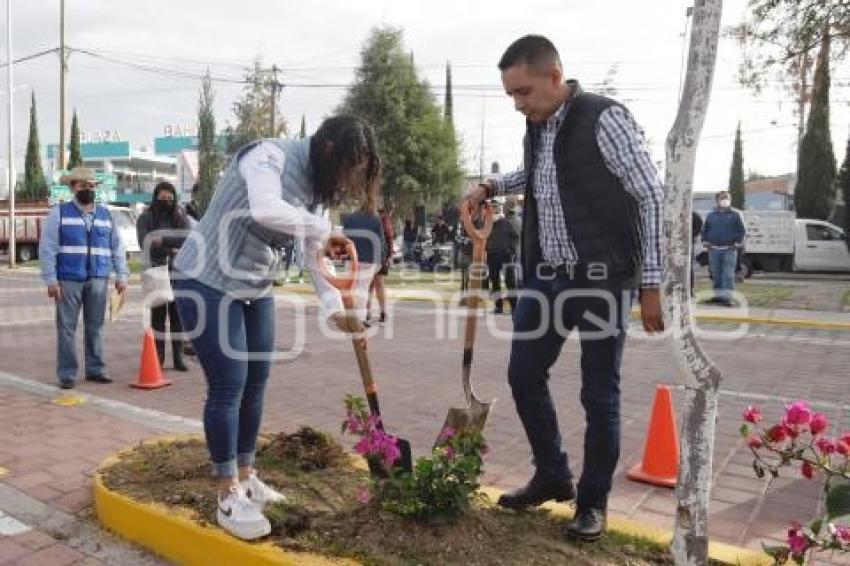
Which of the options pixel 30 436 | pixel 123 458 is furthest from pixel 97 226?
pixel 123 458

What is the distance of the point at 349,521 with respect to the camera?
296 cm

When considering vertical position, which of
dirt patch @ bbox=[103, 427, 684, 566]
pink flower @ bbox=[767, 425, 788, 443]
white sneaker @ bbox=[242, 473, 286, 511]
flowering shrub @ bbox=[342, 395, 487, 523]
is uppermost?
pink flower @ bbox=[767, 425, 788, 443]

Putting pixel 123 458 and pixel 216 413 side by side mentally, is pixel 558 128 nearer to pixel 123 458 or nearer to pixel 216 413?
pixel 216 413

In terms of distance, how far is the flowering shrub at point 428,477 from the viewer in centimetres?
280

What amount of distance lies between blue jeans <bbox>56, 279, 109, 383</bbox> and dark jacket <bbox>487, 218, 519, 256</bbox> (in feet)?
21.7

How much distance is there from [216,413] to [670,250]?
180cm

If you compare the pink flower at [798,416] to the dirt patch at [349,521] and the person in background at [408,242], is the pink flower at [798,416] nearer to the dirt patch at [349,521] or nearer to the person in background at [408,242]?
the dirt patch at [349,521]

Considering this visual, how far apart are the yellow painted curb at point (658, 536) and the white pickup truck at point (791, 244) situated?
19.3m

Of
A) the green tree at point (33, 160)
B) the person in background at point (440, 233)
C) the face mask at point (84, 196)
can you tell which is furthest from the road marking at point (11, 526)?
the green tree at point (33, 160)

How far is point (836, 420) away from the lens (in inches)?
206

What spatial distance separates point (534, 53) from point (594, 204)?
605 millimetres

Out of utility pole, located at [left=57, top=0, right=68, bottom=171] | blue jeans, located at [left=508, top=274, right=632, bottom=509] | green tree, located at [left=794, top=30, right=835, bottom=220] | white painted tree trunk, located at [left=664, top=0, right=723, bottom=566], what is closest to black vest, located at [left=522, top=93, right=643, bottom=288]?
blue jeans, located at [left=508, top=274, right=632, bottom=509]

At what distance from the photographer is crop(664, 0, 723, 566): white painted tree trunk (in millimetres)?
2289

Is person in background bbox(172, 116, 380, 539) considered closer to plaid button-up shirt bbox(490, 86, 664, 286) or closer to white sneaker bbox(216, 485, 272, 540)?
Result: white sneaker bbox(216, 485, 272, 540)
